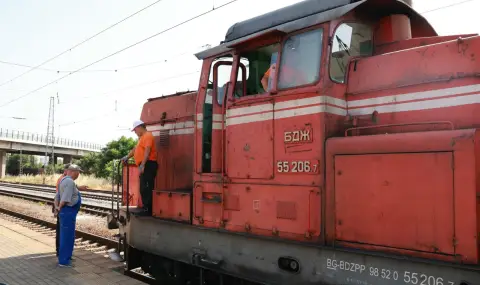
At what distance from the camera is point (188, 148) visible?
5930 mm

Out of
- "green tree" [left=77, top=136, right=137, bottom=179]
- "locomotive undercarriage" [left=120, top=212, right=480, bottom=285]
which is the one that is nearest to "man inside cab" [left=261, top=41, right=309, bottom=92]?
"locomotive undercarriage" [left=120, top=212, right=480, bottom=285]

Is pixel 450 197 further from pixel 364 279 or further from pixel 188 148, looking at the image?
pixel 188 148

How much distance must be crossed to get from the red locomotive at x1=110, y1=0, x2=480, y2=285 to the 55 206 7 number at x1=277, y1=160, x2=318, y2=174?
0.01 metres

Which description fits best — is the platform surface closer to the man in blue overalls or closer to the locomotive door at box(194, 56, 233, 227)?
the man in blue overalls

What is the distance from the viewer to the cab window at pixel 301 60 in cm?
396

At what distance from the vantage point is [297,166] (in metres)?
3.96

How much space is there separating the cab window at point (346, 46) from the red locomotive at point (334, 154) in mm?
18

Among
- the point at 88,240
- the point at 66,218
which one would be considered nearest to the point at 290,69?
the point at 66,218

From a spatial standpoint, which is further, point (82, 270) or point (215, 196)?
point (82, 270)

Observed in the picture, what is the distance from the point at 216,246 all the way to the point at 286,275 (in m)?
1.07

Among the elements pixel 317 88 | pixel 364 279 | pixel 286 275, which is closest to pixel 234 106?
pixel 317 88

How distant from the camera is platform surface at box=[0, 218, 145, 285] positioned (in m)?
5.72

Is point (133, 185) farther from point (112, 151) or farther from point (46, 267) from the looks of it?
point (112, 151)

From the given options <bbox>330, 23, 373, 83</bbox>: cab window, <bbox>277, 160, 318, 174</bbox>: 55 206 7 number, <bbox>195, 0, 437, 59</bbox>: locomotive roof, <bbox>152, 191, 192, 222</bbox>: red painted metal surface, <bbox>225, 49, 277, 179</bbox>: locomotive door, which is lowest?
<bbox>152, 191, 192, 222</bbox>: red painted metal surface
